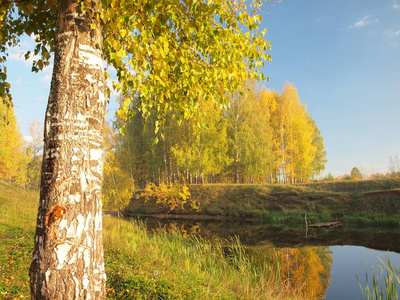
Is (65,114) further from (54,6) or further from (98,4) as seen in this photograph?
(54,6)

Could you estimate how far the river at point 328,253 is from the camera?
308 inches

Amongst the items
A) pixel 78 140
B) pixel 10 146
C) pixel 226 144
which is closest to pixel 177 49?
pixel 78 140

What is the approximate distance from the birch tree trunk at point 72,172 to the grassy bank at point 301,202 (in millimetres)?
18595

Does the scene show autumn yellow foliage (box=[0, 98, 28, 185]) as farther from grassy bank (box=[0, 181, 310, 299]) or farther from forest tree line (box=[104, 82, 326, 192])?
grassy bank (box=[0, 181, 310, 299])

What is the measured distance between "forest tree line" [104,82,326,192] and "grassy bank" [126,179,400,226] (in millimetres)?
2624

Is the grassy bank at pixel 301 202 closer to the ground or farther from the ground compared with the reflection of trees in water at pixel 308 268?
farther from the ground

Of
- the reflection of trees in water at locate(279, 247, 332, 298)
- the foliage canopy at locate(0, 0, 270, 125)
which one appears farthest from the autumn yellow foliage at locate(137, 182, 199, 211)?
the foliage canopy at locate(0, 0, 270, 125)

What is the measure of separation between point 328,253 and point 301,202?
1071 cm

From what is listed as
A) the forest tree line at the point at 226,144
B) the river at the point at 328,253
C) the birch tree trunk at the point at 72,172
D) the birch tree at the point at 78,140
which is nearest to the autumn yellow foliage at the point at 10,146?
the forest tree line at the point at 226,144

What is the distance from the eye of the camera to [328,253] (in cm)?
1096

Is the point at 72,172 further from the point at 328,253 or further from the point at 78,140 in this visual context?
the point at 328,253

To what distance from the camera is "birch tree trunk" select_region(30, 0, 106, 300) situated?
246cm

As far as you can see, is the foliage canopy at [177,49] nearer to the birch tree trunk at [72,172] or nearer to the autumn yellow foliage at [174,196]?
the birch tree trunk at [72,172]

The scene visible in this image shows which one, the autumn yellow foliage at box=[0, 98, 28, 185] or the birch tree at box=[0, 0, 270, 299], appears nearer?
the birch tree at box=[0, 0, 270, 299]
